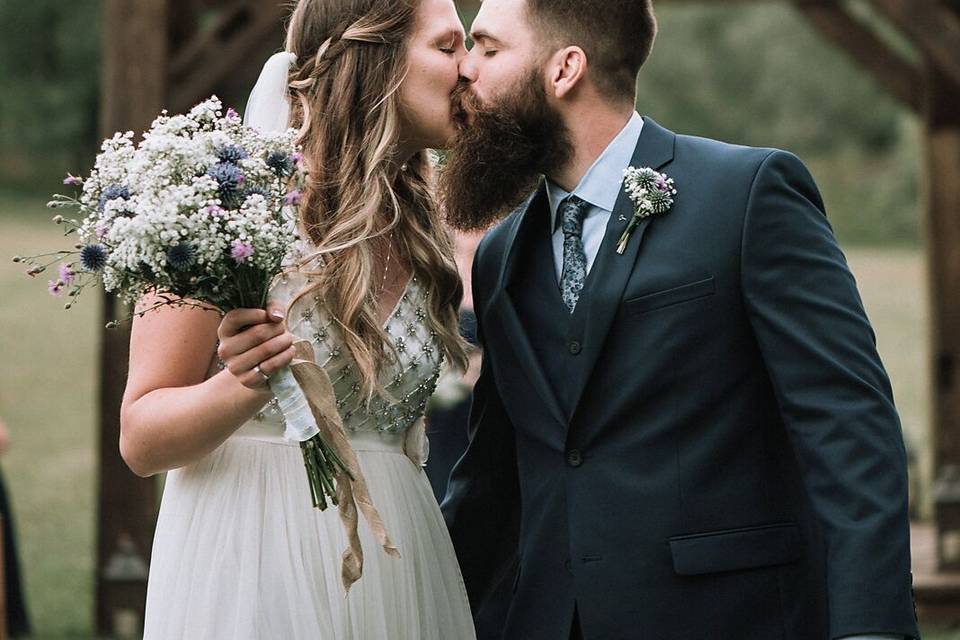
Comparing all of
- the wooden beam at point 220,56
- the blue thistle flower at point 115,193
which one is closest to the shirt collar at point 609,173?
the blue thistle flower at point 115,193

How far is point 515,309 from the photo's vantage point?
3436mm

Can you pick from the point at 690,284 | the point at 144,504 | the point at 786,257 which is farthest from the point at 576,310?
the point at 144,504

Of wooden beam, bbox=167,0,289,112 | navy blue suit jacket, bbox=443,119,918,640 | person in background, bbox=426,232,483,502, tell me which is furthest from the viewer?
wooden beam, bbox=167,0,289,112

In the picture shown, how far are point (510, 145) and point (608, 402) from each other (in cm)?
66

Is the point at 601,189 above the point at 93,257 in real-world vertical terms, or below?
above

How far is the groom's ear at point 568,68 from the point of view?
3.45m

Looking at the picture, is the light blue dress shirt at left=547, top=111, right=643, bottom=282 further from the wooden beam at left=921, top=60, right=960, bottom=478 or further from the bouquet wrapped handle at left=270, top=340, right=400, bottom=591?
the wooden beam at left=921, top=60, right=960, bottom=478

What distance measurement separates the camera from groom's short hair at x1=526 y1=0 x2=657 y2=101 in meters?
3.47

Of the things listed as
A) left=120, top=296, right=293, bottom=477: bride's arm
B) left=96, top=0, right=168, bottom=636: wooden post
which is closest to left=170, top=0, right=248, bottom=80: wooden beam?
left=96, top=0, right=168, bottom=636: wooden post

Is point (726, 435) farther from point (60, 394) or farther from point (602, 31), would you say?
point (60, 394)

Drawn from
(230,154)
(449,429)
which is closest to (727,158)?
(230,154)

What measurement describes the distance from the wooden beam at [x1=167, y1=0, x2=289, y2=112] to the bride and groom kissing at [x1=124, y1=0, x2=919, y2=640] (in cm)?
476

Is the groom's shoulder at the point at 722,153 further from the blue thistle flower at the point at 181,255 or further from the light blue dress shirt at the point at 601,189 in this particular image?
the blue thistle flower at the point at 181,255

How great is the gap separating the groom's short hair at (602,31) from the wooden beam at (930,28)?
469 centimetres
